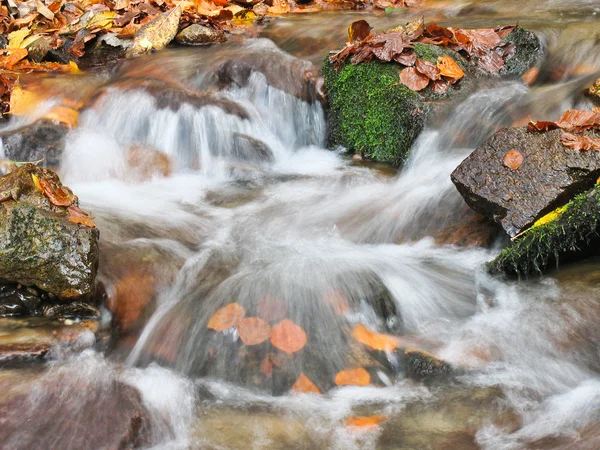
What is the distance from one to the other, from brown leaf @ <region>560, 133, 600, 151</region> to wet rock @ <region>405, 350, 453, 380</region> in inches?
65.3

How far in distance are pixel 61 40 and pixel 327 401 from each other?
6.28 m

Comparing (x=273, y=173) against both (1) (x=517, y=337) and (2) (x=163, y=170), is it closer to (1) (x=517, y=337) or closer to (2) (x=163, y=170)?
(2) (x=163, y=170)

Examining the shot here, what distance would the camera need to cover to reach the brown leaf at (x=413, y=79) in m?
5.36

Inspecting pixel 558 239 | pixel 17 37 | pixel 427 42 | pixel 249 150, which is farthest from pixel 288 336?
A: pixel 17 37

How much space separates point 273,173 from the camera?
5.78m

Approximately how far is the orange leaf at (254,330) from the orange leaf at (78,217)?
109 cm

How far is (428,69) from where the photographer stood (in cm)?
541

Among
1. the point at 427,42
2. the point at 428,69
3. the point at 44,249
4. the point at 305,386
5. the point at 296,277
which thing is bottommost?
the point at 305,386

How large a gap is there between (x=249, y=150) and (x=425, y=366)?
3.52 meters

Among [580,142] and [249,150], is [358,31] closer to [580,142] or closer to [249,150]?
[249,150]

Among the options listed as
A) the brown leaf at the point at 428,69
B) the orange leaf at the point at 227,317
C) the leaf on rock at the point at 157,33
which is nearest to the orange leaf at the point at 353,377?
the orange leaf at the point at 227,317

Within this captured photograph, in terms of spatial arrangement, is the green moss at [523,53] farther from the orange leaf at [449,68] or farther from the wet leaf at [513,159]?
the wet leaf at [513,159]

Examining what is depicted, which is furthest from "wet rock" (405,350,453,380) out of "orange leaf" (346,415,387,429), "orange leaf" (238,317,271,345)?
"orange leaf" (238,317,271,345)

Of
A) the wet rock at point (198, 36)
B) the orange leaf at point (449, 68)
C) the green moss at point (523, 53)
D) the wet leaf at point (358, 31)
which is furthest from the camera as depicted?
the wet rock at point (198, 36)
